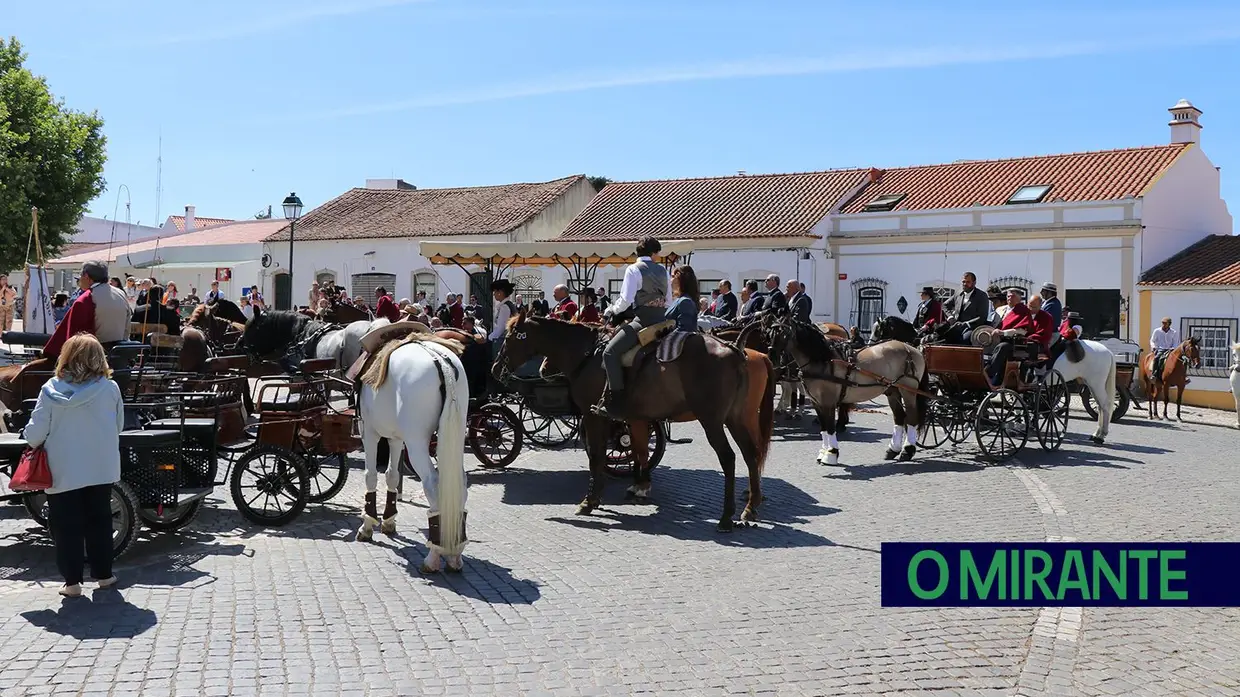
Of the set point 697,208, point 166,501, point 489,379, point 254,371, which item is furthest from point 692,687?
point 697,208

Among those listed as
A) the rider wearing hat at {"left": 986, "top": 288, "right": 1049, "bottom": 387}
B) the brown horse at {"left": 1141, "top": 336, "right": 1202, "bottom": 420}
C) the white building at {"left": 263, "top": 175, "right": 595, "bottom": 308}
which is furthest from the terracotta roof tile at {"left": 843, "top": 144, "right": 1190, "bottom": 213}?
the rider wearing hat at {"left": 986, "top": 288, "right": 1049, "bottom": 387}

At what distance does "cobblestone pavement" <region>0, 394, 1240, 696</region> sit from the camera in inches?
212

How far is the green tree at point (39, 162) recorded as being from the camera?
29672 millimetres

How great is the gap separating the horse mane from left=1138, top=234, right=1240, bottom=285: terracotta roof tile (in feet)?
73.7

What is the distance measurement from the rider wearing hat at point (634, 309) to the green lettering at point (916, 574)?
5919 millimetres

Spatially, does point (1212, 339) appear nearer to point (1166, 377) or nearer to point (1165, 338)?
point (1165, 338)

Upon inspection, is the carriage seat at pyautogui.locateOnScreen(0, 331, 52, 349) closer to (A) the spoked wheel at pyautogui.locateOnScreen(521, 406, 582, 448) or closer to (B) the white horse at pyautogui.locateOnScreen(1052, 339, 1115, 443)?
(A) the spoked wheel at pyautogui.locateOnScreen(521, 406, 582, 448)

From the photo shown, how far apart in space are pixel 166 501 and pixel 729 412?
4.57 m

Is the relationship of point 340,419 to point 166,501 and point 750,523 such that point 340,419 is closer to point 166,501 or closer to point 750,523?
point 166,501

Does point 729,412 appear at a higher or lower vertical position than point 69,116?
lower

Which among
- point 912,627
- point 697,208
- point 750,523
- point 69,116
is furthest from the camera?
point 697,208

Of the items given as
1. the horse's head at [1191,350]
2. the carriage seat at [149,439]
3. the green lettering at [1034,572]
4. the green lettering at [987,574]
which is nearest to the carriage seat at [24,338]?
the carriage seat at [149,439]

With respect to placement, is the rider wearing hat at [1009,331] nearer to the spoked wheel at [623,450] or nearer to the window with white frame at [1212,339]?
the spoked wheel at [623,450]

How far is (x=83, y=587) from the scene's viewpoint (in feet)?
22.8
